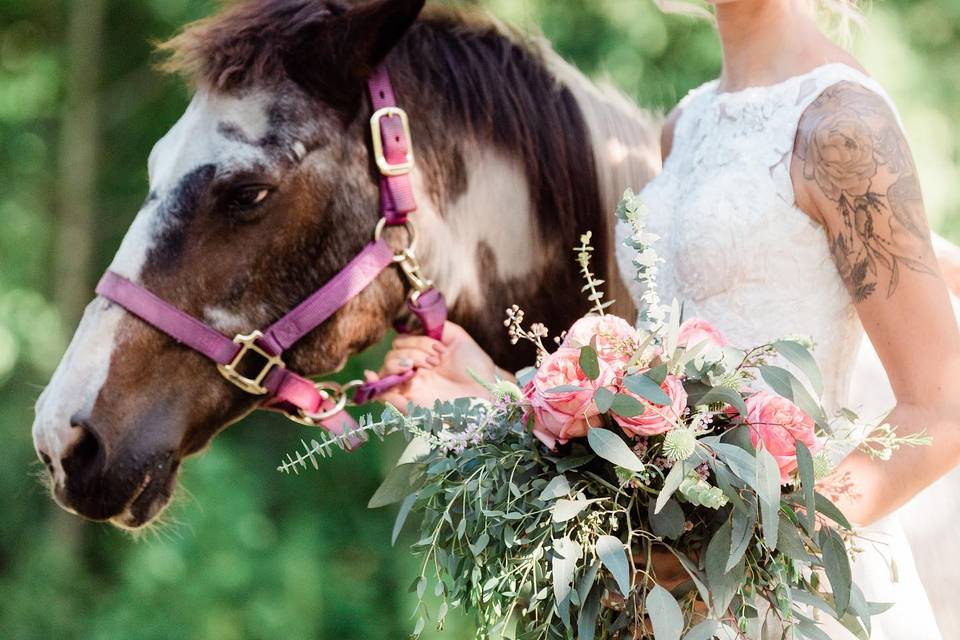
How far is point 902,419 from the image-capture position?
4.58ft

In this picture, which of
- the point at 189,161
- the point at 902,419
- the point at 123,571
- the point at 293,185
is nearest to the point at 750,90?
the point at 902,419

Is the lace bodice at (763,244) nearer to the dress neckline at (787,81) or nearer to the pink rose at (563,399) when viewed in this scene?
the dress neckline at (787,81)

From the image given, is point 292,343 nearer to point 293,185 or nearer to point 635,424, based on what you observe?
point 293,185

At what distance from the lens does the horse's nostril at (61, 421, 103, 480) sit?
75.2 inches

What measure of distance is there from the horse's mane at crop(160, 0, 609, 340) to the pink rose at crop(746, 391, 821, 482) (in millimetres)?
1027

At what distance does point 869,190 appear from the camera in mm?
1428

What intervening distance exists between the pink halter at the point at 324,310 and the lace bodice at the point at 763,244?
1.93ft

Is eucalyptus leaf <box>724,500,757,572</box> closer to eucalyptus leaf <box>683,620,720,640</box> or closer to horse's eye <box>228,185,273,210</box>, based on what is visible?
eucalyptus leaf <box>683,620,720,640</box>

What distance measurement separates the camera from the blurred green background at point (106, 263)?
3953mm

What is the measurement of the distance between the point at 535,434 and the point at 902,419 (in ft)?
1.70

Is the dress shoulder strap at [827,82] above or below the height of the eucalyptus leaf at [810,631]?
above

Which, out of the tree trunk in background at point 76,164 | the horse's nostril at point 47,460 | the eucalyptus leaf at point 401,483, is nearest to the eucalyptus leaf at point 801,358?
the eucalyptus leaf at point 401,483

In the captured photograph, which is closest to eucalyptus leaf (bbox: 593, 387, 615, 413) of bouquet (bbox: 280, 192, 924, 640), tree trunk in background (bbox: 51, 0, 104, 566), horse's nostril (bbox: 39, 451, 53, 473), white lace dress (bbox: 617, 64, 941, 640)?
bouquet (bbox: 280, 192, 924, 640)

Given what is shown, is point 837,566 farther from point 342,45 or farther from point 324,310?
point 342,45
